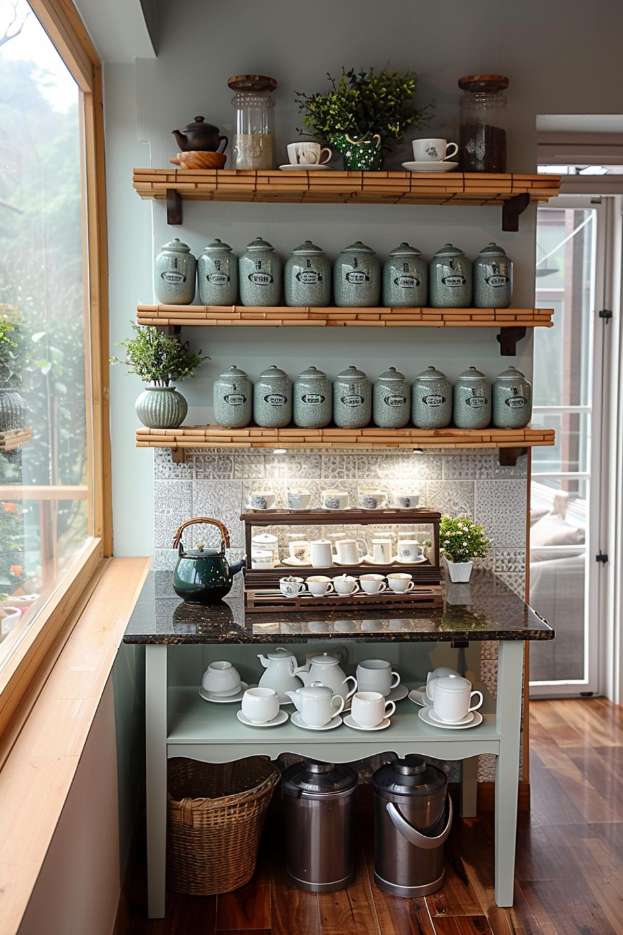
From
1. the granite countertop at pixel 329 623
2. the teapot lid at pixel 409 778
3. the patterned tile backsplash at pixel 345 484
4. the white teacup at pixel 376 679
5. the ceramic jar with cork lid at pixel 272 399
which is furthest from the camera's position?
the patterned tile backsplash at pixel 345 484

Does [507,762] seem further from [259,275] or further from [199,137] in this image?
[199,137]

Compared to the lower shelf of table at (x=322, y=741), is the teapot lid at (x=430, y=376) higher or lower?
higher

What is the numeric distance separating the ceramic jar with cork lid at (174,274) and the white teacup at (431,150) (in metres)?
0.76

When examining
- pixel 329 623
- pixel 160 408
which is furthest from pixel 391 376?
pixel 329 623

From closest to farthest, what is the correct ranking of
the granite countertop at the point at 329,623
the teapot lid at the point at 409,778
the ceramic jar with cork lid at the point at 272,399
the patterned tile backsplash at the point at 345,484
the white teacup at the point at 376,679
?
the granite countertop at the point at 329,623, the teapot lid at the point at 409,778, the white teacup at the point at 376,679, the ceramic jar with cork lid at the point at 272,399, the patterned tile backsplash at the point at 345,484

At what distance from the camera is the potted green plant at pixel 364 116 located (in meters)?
2.95

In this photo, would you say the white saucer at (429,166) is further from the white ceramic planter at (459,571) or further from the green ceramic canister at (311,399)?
the white ceramic planter at (459,571)

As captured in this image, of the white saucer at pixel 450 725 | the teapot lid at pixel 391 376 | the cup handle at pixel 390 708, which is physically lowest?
the white saucer at pixel 450 725

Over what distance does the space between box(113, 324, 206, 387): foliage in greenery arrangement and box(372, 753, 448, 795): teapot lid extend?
133 centimetres

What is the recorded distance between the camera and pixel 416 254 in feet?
9.91

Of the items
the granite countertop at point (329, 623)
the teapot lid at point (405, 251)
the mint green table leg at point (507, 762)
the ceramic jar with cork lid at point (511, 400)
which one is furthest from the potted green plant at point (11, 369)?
the ceramic jar with cork lid at point (511, 400)

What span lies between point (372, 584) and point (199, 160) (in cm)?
134

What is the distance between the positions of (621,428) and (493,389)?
1.20m

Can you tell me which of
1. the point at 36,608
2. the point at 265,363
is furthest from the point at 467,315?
the point at 36,608
